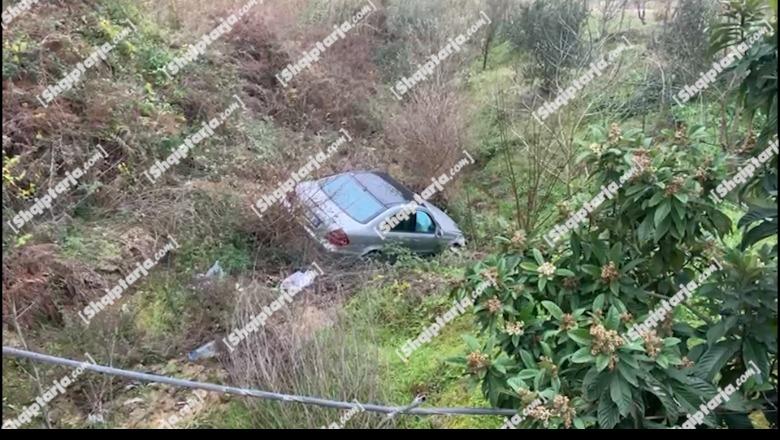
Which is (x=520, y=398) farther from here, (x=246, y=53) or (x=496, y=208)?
(x=246, y=53)

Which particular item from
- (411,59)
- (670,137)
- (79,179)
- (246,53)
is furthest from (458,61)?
(670,137)

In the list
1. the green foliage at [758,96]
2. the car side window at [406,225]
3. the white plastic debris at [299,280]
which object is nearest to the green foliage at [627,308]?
the green foliage at [758,96]

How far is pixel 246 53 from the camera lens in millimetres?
12453

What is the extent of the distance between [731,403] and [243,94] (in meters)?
10.4

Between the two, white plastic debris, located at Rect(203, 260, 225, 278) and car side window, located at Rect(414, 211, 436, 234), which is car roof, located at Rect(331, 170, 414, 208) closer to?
car side window, located at Rect(414, 211, 436, 234)

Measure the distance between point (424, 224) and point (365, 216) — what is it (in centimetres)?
115

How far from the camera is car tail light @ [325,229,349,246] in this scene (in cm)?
807

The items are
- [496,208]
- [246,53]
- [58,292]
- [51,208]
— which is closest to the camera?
[58,292]

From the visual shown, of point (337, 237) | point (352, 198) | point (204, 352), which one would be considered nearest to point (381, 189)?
point (352, 198)

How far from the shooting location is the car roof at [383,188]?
885cm

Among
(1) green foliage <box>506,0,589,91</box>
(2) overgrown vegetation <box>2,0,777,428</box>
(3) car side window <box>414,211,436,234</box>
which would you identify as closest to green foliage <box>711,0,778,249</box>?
(2) overgrown vegetation <box>2,0,777,428</box>

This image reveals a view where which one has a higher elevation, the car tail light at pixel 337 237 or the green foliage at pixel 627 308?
the green foliage at pixel 627 308

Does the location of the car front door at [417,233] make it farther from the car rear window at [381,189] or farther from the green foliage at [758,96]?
the green foliage at [758,96]

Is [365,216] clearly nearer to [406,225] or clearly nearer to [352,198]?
[352,198]
